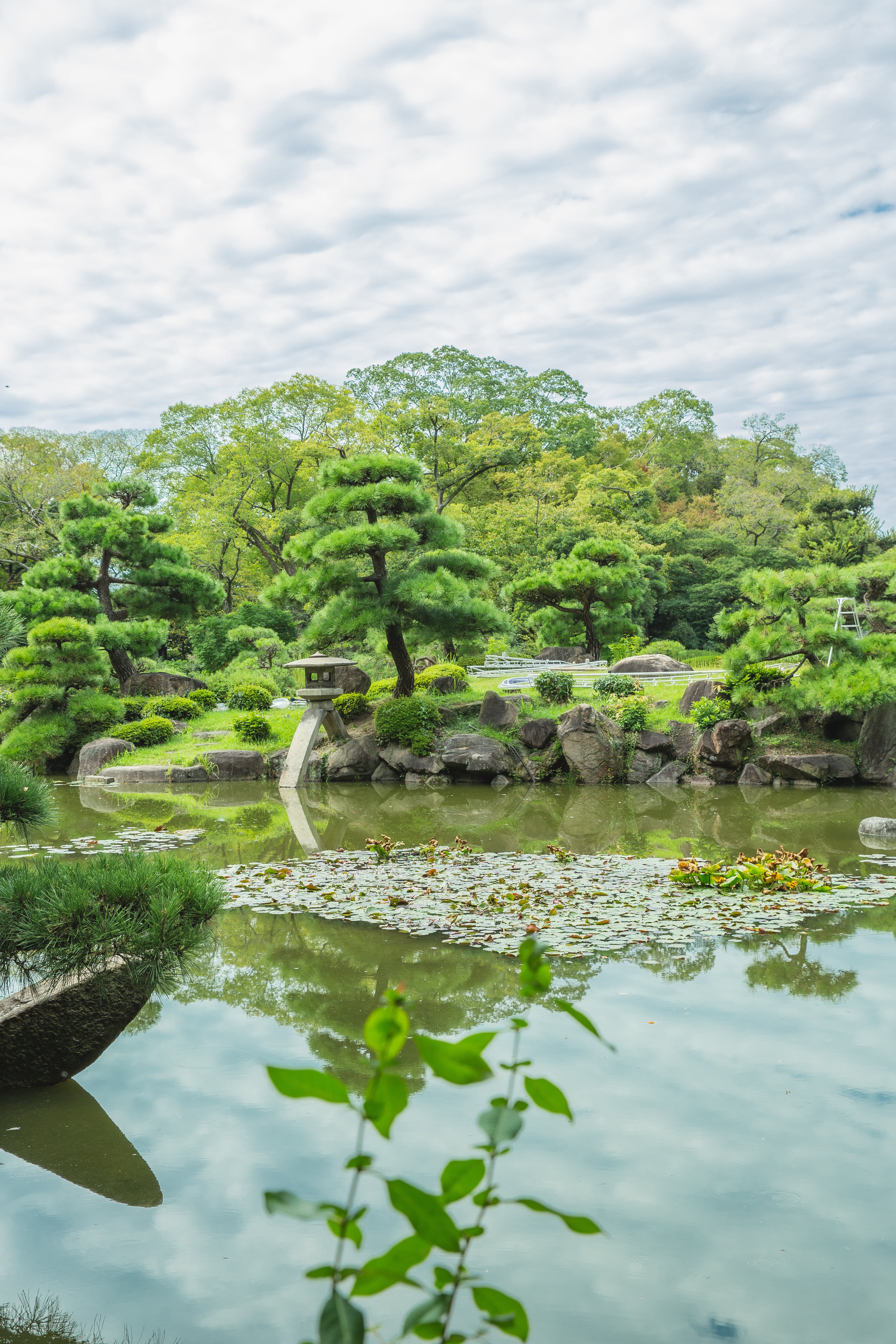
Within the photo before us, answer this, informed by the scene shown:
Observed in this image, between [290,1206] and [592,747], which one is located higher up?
[290,1206]

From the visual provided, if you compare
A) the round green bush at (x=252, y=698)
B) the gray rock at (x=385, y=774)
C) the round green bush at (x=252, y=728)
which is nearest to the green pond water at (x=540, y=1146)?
the gray rock at (x=385, y=774)

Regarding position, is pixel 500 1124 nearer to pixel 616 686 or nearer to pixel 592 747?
pixel 592 747

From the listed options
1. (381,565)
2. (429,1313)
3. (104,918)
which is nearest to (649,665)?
(381,565)

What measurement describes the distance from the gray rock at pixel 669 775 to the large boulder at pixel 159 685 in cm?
858

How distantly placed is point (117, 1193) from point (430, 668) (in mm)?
12668

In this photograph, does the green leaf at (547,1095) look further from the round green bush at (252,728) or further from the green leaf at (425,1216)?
the round green bush at (252,728)

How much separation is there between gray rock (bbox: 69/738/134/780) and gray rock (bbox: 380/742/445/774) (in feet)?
13.2

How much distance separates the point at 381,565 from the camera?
1350 cm

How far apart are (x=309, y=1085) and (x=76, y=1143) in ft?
9.11

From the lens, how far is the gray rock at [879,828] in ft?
26.9

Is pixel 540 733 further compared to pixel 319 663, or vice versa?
pixel 319 663

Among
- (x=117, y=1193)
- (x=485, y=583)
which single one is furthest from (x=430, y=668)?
(x=117, y=1193)

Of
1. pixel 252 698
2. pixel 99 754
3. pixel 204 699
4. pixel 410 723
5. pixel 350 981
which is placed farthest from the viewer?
pixel 204 699

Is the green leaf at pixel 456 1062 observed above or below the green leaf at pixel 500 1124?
above
